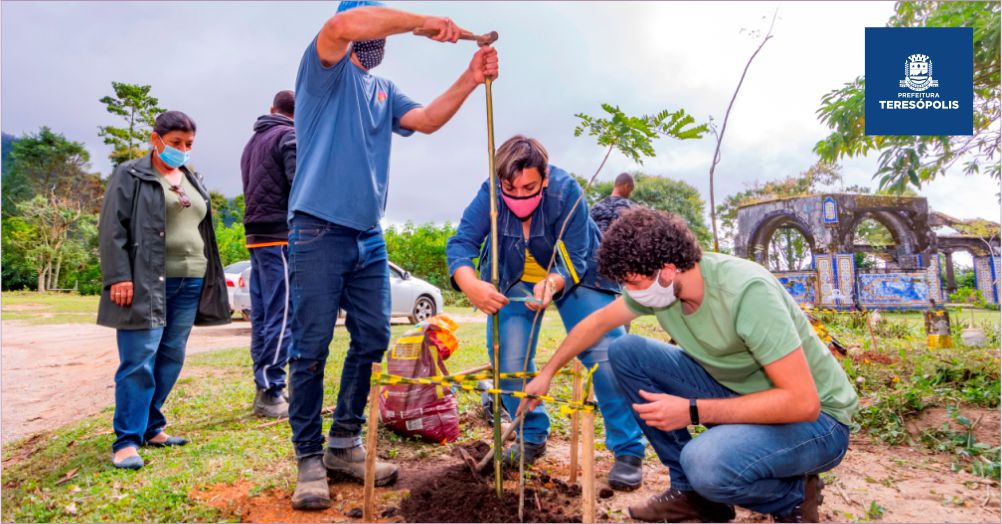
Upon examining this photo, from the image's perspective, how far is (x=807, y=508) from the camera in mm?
2107

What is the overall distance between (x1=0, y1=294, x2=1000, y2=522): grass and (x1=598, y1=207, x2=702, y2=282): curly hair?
4.66ft

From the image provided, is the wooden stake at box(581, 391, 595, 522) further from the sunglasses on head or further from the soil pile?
the sunglasses on head

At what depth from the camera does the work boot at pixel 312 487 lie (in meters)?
2.27

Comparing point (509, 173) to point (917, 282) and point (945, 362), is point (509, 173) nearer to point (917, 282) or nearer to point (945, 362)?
point (945, 362)

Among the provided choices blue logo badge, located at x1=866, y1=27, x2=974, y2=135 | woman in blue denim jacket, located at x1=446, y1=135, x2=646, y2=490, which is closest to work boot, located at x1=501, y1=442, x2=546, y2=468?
woman in blue denim jacket, located at x1=446, y1=135, x2=646, y2=490

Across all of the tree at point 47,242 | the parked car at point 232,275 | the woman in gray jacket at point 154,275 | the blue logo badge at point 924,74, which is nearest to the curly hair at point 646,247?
the woman in gray jacket at point 154,275

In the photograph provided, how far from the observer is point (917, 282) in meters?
21.0

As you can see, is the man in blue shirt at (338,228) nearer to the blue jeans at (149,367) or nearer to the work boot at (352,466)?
the work boot at (352,466)

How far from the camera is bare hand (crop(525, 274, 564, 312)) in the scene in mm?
2361

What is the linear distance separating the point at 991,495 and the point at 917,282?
22.3 meters

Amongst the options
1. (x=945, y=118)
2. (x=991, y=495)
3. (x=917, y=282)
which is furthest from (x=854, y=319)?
(x=917, y=282)

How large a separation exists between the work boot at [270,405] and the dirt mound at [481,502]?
1.75m

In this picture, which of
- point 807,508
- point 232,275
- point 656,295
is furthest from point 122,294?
point 232,275

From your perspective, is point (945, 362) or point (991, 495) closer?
point (991, 495)
